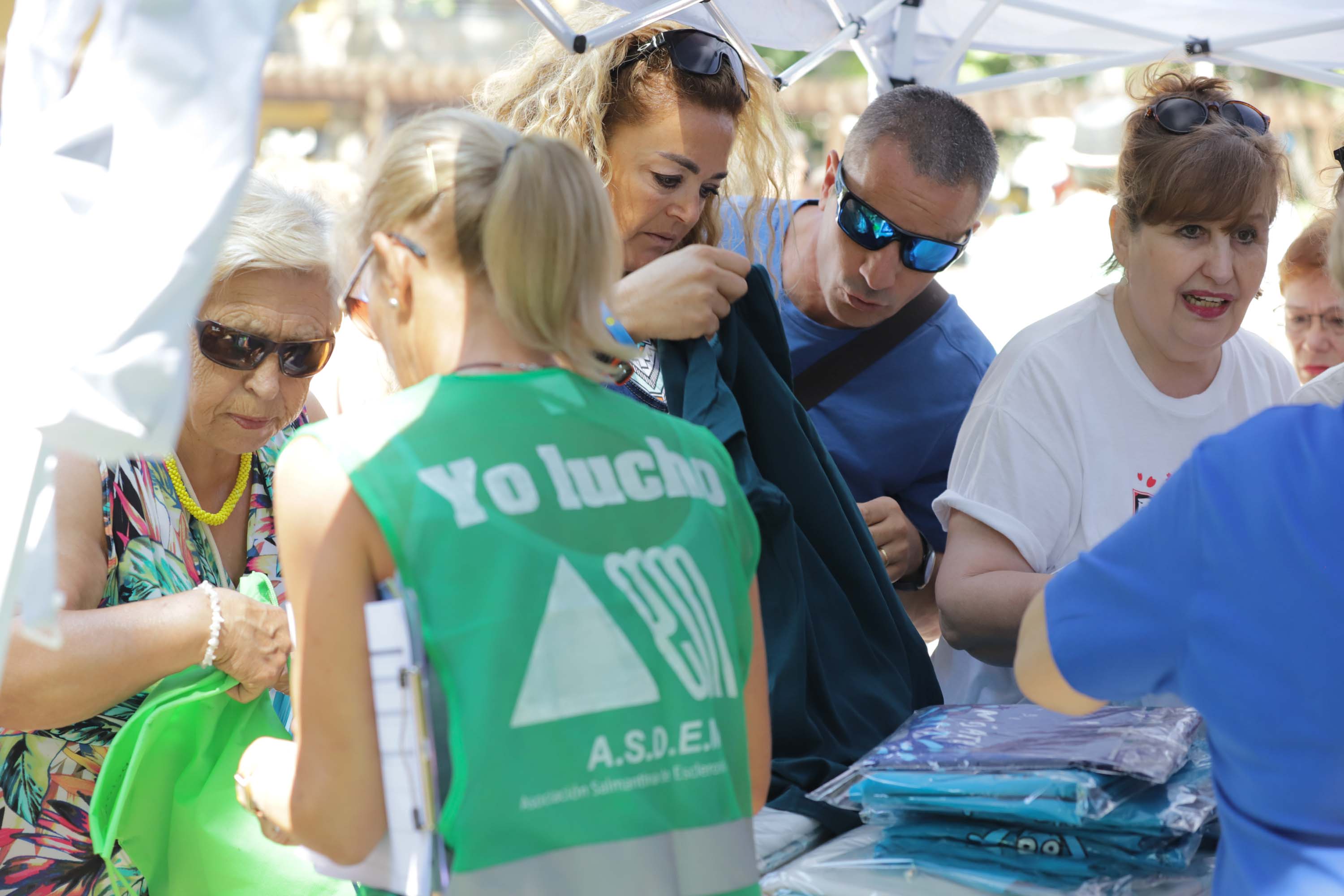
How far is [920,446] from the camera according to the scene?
2.76 metres

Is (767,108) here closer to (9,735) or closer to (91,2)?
(91,2)

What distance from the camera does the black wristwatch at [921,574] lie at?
8.64 feet

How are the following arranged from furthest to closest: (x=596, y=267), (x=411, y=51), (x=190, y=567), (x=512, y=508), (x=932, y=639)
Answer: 1. (x=411, y=51)
2. (x=932, y=639)
3. (x=190, y=567)
4. (x=596, y=267)
5. (x=512, y=508)

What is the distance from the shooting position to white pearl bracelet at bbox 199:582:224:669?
5.56 ft

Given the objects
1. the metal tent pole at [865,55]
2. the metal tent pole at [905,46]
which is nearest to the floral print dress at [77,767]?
the metal tent pole at [865,55]

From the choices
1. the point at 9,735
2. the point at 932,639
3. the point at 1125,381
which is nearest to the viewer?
the point at 9,735

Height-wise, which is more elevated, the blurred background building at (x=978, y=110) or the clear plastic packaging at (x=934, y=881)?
the blurred background building at (x=978, y=110)

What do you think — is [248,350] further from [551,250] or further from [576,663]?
[576,663]

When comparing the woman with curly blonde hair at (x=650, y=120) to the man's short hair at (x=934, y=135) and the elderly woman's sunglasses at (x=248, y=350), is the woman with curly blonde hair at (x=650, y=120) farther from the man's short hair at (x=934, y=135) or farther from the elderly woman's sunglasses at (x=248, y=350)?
the elderly woman's sunglasses at (x=248, y=350)

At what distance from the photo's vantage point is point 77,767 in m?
1.79

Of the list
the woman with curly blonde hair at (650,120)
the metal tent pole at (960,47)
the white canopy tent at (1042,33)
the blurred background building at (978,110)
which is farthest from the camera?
the blurred background building at (978,110)

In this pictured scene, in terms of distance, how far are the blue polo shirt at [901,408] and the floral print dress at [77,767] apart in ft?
4.43

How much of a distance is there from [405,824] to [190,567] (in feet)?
3.09

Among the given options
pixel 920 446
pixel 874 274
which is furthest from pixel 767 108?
pixel 920 446
